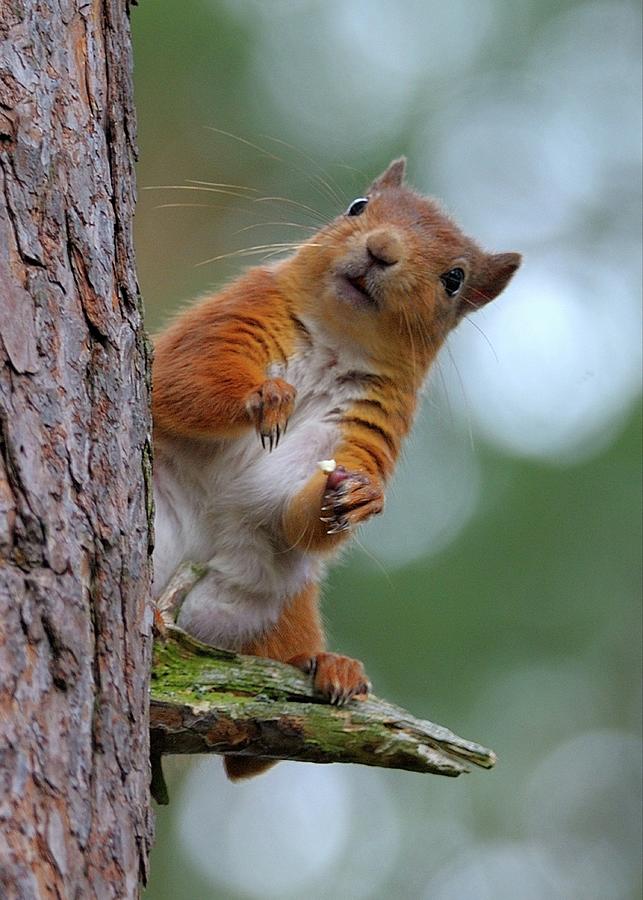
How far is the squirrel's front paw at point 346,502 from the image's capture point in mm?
2967

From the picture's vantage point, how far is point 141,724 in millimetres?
1808

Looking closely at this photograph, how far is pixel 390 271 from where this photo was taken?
3.42 metres

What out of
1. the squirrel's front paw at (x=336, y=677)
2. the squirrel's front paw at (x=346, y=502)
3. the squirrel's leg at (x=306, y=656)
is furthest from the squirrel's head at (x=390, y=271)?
the squirrel's front paw at (x=336, y=677)

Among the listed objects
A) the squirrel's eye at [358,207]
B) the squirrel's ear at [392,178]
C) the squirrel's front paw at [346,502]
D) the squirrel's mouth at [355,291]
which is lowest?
the squirrel's front paw at [346,502]

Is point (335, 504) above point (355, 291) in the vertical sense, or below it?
below

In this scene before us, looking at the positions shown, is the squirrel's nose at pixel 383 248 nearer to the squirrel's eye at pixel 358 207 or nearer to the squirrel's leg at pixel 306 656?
the squirrel's eye at pixel 358 207

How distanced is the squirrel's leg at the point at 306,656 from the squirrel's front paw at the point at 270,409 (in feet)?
1.57

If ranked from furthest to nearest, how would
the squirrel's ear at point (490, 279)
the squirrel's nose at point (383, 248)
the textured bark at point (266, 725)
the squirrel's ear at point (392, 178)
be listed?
the squirrel's ear at point (392, 178), the squirrel's ear at point (490, 279), the squirrel's nose at point (383, 248), the textured bark at point (266, 725)

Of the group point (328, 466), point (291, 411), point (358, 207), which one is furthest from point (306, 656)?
point (358, 207)

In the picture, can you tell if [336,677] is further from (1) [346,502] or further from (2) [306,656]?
(1) [346,502]

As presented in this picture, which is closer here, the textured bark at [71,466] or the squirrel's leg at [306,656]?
the textured bark at [71,466]

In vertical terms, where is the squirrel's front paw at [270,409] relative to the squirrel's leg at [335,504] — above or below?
above

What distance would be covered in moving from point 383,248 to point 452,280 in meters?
0.35

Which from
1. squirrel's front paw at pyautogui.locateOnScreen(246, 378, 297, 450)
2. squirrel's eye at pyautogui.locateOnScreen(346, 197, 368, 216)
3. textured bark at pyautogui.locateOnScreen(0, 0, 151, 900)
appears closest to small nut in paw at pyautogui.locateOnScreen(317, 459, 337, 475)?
squirrel's front paw at pyautogui.locateOnScreen(246, 378, 297, 450)
